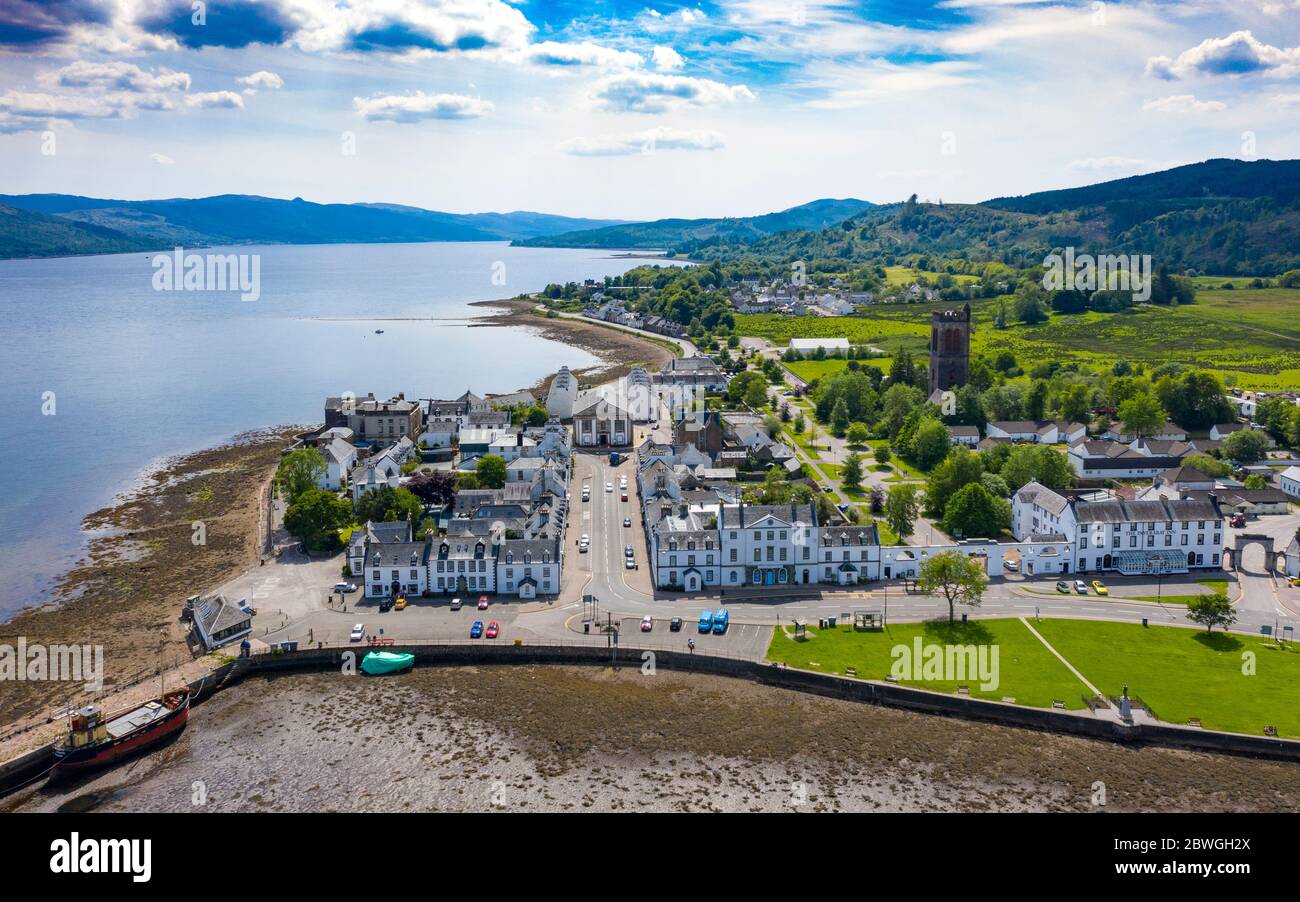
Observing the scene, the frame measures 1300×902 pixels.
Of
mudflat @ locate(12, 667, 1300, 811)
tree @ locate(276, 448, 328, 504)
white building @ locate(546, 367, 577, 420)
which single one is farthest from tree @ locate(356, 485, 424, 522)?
white building @ locate(546, 367, 577, 420)

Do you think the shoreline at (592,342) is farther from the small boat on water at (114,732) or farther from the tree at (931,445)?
the small boat on water at (114,732)

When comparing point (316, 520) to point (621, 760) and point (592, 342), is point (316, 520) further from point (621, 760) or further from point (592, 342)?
point (592, 342)

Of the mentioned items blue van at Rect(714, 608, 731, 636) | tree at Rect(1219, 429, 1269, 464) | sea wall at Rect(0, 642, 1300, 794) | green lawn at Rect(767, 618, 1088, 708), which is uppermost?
tree at Rect(1219, 429, 1269, 464)

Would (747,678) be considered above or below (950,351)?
below

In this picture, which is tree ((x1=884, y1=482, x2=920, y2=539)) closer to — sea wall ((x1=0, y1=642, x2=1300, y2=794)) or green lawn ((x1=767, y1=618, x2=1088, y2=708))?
green lawn ((x1=767, y1=618, x2=1088, y2=708))

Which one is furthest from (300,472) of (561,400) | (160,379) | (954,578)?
(160,379)

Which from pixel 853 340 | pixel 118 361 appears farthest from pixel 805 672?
pixel 118 361

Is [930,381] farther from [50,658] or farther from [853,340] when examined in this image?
[50,658]
